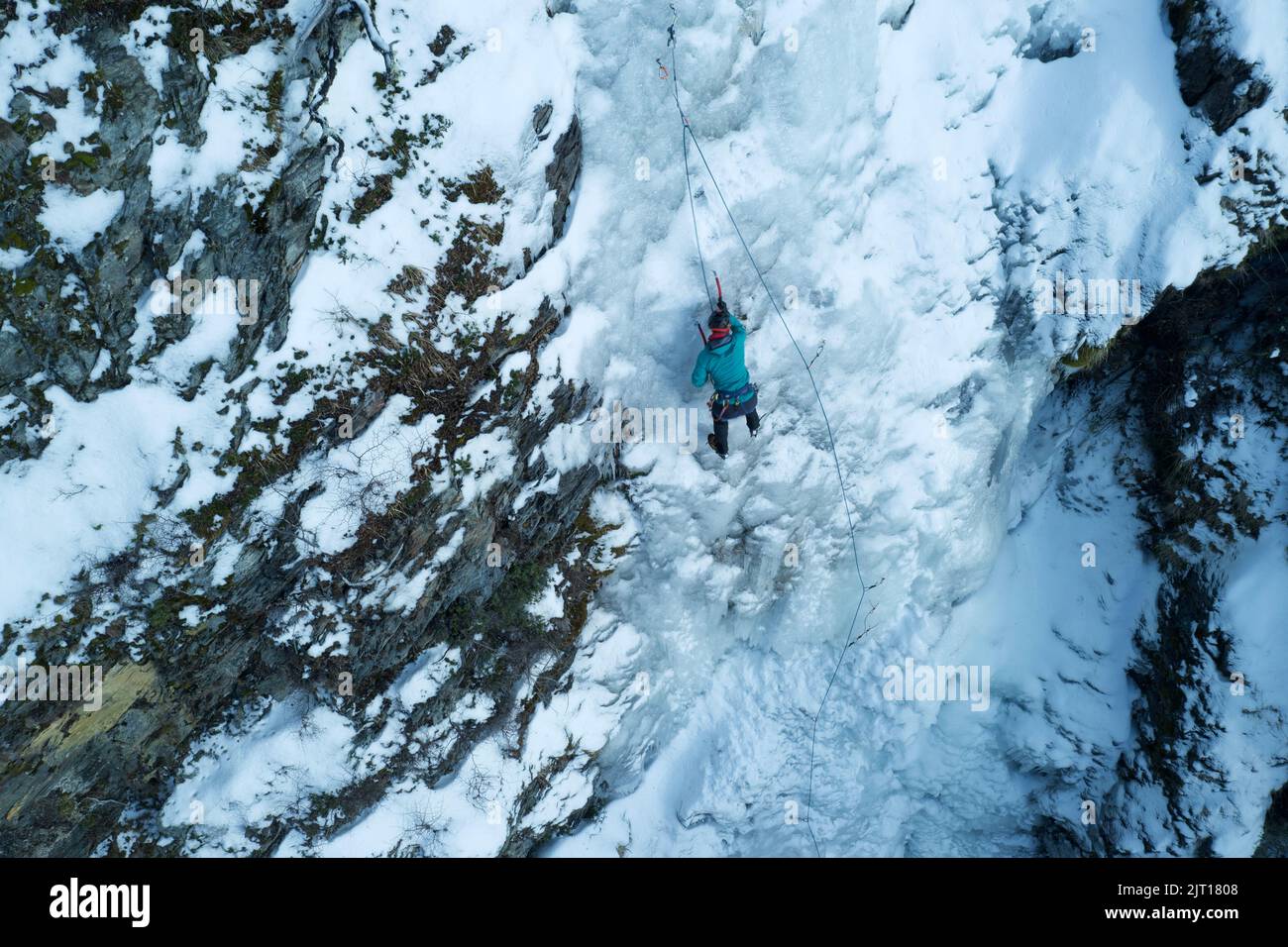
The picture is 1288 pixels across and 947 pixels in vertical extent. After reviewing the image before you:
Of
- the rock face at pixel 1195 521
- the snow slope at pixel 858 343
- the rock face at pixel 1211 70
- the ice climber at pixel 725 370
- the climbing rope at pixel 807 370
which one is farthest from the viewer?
the rock face at pixel 1195 521

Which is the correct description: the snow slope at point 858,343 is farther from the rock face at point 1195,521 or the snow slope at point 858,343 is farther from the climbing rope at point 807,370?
the rock face at point 1195,521

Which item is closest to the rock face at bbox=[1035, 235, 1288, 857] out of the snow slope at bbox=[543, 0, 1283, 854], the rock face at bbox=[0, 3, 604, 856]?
the snow slope at bbox=[543, 0, 1283, 854]

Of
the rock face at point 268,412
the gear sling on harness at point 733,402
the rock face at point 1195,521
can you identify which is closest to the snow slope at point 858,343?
the rock face at point 1195,521

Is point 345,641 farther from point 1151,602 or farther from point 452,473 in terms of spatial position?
point 1151,602

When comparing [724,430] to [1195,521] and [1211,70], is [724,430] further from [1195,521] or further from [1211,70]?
[1211,70]

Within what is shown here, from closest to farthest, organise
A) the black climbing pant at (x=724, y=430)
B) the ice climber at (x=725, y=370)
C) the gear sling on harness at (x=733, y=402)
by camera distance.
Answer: the ice climber at (x=725, y=370), the gear sling on harness at (x=733, y=402), the black climbing pant at (x=724, y=430)

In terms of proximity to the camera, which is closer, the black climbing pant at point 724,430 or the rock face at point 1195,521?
the black climbing pant at point 724,430

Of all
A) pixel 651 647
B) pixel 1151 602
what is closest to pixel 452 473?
pixel 651 647

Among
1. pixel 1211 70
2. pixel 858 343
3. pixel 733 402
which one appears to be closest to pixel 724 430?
pixel 733 402
